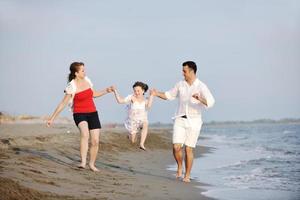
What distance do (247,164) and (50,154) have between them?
173 inches

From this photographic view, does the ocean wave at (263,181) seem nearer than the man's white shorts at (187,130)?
Yes

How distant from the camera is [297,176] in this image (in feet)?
32.9

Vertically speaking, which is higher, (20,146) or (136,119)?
(136,119)

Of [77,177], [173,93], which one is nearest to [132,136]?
[173,93]

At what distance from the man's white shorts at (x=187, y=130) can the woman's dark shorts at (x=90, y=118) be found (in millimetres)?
1366

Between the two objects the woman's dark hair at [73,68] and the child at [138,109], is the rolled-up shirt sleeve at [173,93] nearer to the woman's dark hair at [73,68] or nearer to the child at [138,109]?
the woman's dark hair at [73,68]

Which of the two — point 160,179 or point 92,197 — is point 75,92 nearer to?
point 160,179

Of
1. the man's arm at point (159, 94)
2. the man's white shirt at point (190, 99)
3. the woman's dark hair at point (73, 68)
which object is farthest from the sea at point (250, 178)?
the woman's dark hair at point (73, 68)

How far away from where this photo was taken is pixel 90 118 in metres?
9.25

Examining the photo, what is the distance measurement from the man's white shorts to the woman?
54.7 inches

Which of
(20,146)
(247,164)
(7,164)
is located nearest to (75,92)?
(7,164)

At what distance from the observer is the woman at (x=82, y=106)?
9195mm

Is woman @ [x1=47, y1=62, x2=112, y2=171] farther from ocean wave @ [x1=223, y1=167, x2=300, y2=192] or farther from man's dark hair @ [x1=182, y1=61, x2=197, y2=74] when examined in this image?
ocean wave @ [x1=223, y1=167, x2=300, y2=192]

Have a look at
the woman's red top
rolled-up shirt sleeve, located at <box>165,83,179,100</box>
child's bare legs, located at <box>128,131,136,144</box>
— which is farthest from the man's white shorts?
child's bare legs, located at <box>128,131,136,144</box>
